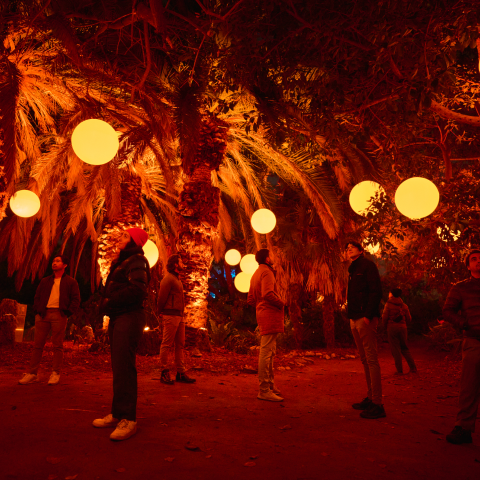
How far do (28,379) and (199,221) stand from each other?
5002mm

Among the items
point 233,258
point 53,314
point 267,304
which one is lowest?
point 53,314

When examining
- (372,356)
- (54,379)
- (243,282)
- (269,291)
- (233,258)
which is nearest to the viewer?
(372,356)

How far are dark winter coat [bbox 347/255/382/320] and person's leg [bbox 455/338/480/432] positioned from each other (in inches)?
44.8

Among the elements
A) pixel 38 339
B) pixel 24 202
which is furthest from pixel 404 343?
pixel 24 202

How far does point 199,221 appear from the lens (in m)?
10.3

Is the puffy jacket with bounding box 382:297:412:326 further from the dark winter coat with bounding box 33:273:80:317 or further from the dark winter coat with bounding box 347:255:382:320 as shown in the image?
the dark winter coat with bounding box 33:273:80:317

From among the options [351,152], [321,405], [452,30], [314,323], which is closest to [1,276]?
[314,323]

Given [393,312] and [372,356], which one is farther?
[393,312]

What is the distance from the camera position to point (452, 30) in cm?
602

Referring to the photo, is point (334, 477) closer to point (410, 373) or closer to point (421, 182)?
point (421, 182)

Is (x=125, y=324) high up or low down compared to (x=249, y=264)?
down

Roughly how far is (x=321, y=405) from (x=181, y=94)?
670cm

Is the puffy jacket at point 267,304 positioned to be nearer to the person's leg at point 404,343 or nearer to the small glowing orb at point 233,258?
the person's leg at point 404,343

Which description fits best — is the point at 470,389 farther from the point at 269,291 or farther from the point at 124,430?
the point at 124,430
